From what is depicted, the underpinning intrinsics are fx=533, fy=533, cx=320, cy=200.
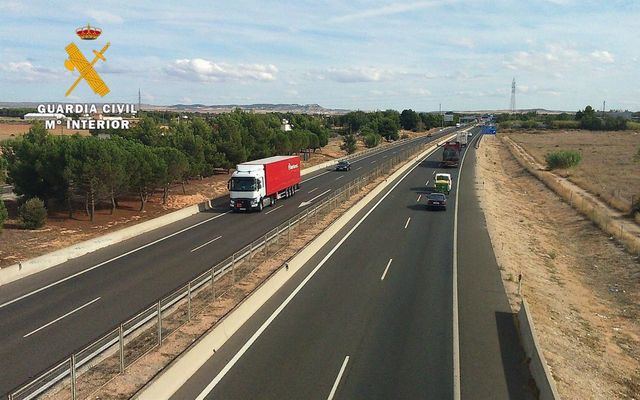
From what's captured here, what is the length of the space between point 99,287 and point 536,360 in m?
16.4

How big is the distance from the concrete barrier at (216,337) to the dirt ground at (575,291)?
29.2 ft

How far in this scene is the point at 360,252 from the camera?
27.0 m

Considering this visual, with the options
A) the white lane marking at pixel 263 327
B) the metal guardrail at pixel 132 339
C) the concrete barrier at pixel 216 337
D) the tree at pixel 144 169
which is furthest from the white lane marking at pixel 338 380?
the tree at pixel 144 169

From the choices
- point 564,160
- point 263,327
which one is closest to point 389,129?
point 564,160

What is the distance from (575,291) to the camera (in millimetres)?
24859

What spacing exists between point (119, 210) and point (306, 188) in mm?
19609

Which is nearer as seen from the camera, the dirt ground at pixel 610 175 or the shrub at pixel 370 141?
the dirt ground at pixel 610 175

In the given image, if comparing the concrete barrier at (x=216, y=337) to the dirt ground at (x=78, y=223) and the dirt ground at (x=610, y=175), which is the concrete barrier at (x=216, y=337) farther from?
the dirt ground at (x=610, y=175)

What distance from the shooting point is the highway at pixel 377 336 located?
41.8 feet

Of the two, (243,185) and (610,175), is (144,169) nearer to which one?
(243,185)

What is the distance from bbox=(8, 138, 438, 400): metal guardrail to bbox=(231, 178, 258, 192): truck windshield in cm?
1321

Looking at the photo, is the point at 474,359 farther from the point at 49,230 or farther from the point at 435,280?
the point at 49,230

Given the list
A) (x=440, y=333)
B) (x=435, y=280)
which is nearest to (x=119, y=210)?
(x=435, y=280)

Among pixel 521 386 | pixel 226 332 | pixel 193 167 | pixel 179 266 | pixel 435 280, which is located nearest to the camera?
pixel 521 386
